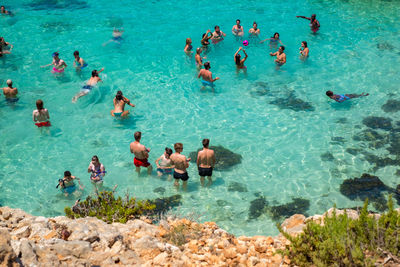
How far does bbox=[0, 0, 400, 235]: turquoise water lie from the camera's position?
1238cm

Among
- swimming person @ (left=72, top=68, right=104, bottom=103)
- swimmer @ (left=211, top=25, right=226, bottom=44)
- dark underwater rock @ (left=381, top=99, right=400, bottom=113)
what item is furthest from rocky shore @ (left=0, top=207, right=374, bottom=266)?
swimmer @ (left=211, top=25, right=226, bottom=44)

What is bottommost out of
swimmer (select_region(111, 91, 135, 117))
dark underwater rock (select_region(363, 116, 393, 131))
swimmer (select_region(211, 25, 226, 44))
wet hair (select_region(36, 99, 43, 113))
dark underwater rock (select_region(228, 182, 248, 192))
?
dark underwater rock (select_region(228, 182, 248, 192))

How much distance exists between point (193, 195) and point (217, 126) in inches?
164

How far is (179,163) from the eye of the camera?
11.8 metres

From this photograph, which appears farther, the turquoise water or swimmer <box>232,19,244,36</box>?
swimmer <box>232,19,244,36</box>

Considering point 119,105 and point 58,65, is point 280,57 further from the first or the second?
point 58,65

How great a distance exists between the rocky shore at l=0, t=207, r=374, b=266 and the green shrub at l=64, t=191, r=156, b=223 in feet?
1.49

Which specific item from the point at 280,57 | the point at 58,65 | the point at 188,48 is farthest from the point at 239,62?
the point at 58,65

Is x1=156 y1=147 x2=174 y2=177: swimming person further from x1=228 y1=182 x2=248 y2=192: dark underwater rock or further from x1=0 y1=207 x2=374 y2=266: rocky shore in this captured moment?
x1=0 y1=207 x2=374 y2=266: rocky shore

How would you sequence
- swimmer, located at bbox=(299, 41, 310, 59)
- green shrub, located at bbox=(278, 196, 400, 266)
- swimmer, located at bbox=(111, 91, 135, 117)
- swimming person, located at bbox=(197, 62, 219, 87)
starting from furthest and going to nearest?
1. swimmer, located at bbox=(299, 41, 310, 59)
2. swimming person, located at bbox=(197, 62, 219, 87)
3. swimmer, located at bbox=(111, 91, 135, 117)
4. green shrub, located at bbox=(278, 196, 400, 266)

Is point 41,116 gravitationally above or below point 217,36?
below

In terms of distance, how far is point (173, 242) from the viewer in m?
8.37

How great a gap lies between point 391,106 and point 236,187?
8.24 metres

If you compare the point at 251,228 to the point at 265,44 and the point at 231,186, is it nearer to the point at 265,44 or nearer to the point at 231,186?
the point at 231,186
